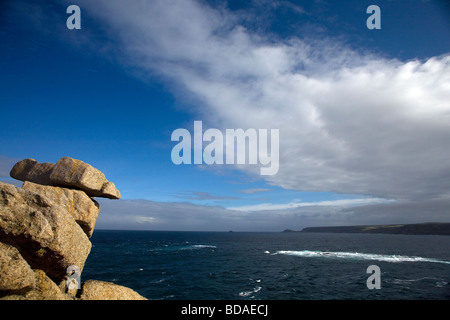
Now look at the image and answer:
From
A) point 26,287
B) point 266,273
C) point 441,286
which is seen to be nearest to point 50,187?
point 26,287

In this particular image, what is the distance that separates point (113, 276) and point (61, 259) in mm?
39198

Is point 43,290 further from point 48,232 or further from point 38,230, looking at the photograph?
point 38,230

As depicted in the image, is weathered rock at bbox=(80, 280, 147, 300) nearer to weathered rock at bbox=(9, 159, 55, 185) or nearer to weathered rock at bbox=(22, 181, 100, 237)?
weathered rock at bbox=(22, 181, 100, 237)

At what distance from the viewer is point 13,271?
377 inches

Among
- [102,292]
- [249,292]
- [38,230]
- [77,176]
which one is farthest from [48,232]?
[249,292]

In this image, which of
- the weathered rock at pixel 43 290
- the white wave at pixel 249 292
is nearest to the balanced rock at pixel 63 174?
the weathered rock at pixel 43 290

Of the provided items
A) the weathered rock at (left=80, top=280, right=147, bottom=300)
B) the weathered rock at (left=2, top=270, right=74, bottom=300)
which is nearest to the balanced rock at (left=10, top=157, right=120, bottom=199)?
the weathered rock at (left=2, top=270, right=74, bottom=300)

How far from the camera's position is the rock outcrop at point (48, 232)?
9.88m

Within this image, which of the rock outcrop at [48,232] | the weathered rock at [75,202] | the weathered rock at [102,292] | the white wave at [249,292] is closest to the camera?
the rock outcrop at [48,232]

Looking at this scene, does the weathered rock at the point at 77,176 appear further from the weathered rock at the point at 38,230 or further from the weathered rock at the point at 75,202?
the weathered rock at the point at 38,230

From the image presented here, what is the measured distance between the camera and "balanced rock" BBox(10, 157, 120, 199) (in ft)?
49.6

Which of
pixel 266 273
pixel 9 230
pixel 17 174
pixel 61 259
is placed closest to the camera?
pixel 9 230
